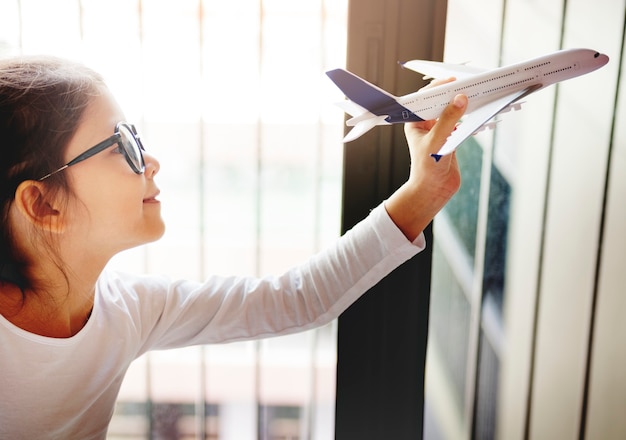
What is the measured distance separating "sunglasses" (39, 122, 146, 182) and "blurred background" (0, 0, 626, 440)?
0.30 metres

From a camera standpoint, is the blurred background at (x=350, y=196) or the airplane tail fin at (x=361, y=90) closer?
the airplane tail fin at (x=361, y=90)

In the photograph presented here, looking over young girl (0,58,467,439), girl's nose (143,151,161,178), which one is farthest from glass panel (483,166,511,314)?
girl's nose (143,151,161,178)

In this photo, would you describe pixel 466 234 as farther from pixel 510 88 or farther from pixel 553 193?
pixel 510 88

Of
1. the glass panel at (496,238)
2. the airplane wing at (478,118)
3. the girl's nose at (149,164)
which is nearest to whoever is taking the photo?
the airplane wing at (478,118)

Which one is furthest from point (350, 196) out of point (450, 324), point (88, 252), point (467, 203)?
point (88, 252)

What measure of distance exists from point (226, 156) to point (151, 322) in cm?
40

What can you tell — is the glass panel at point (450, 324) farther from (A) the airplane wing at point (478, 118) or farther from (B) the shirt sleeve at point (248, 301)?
(A) the airplane wing at point (478, 118)

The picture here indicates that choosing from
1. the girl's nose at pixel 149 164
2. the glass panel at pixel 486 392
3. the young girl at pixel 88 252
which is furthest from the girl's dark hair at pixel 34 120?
the glass panel at pixel 486 392

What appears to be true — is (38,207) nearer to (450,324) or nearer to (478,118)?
(478,118)

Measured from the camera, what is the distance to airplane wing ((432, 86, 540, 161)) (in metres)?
0.78

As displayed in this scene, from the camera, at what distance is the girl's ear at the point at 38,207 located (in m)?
0.90

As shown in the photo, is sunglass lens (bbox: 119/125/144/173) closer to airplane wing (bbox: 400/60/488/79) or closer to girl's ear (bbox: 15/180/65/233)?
girl's ear (bbox: 15/180/65/233)

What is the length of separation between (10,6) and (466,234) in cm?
109

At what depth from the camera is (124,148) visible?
0.94 m
